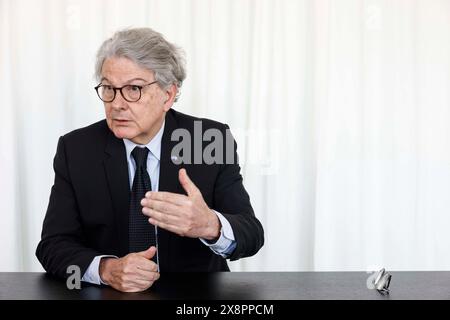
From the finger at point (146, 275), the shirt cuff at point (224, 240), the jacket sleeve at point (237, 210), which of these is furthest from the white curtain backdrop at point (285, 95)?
the finger at point (146, 275)

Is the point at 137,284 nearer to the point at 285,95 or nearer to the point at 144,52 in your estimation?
the point at 144,52

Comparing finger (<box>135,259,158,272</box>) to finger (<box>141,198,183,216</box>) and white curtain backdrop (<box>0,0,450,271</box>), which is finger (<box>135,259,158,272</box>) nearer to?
finger (<box>141,198,183,216</box>)

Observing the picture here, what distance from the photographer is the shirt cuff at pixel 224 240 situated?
2141 millimetres

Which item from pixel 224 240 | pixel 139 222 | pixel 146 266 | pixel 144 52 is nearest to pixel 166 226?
pixel 146 266

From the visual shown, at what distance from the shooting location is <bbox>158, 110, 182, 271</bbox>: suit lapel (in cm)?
245

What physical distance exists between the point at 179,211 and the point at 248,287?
32 cm

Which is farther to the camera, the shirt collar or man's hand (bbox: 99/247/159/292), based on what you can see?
the shirt collar

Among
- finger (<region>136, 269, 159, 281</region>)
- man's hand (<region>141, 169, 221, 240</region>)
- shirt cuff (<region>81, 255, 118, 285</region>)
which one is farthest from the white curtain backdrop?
finger (<region>136, 269, 159, 281</region>)

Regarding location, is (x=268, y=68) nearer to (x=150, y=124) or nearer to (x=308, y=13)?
(x=308, y=13)
